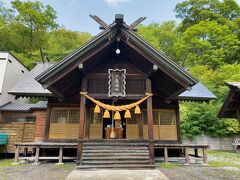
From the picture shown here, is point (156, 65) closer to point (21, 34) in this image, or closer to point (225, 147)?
point (225, 147)

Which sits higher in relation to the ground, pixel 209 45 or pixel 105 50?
pixel 209 45

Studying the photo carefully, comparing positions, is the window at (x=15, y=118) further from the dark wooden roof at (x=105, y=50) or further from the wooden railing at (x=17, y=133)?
the dark wooden roof at (x=105, y=50)

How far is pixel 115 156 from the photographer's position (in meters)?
6.77

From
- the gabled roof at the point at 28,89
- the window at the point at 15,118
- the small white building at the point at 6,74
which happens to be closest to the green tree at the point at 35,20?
the small white building at the point at 6,74

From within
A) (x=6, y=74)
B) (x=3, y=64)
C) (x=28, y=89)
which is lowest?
(x=28, y=89)

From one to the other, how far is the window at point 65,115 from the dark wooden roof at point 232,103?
22.3ft

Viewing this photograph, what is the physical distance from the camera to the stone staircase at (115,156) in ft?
21.1

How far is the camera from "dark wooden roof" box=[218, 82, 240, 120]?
5629 mm

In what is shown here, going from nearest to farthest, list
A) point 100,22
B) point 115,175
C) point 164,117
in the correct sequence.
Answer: point 115,175 < point 100,22 < point 164,117

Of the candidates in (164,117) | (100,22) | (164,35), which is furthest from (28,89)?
(164,35)

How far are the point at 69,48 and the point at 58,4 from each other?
24.0ft

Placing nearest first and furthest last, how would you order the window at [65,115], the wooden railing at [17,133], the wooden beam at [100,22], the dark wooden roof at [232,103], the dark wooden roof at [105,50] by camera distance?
the dark wooden roof at [232,103]
the dark wooden roof at [105,50]
the wooden beam at [100,22]
the window at [65,115]
the wooden railing at [17,133]

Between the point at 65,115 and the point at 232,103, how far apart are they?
771 centimetres

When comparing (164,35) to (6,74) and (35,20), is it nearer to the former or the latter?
(35,20)
